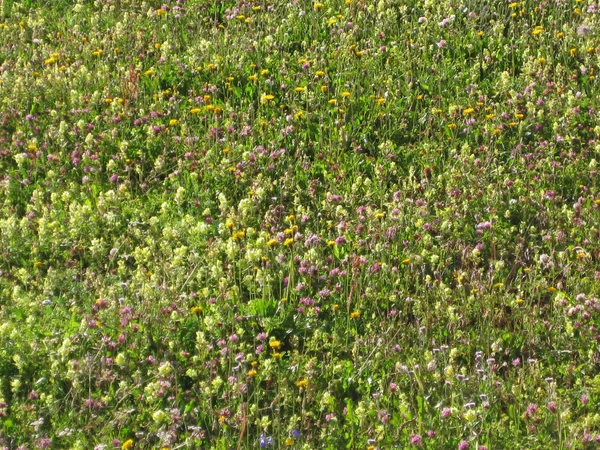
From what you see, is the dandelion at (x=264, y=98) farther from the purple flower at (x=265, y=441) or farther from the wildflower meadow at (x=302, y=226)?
the purple flower at (x=265, y=441)

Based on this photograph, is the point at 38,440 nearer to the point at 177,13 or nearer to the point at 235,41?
the point at 235,41

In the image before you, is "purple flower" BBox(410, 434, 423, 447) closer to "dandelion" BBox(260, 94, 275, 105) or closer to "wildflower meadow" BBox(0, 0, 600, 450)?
"wildflower meadow" BBox(0, 0, 600, 450)

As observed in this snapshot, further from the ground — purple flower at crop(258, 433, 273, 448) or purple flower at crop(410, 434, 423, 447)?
purple flower at crop(410, 434, 423, 447)

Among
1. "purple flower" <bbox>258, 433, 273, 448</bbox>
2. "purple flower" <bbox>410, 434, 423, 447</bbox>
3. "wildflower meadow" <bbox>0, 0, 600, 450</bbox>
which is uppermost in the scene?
"wildflower meadow" <bbox>0, 0, 600, 450</bbox>

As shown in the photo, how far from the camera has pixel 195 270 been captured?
495 cm

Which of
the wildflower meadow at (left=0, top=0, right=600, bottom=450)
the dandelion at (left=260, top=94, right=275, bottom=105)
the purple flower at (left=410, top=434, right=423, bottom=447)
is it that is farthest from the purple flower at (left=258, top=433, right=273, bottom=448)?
the dandelion at (left=260, top=94, right=275, bottom=105)

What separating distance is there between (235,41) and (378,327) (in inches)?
134

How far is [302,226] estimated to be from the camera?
5.40 m

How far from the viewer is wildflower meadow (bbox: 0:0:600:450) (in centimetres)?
414

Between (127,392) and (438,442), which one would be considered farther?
(127,392)

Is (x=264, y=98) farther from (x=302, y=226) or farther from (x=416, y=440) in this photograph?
(x=416, y=440)

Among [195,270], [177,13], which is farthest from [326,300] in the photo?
[177,13]

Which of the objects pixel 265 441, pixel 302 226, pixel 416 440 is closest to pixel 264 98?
pixel 302 226

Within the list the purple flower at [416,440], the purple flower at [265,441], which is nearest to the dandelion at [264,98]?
the purple flower at [265,441]
